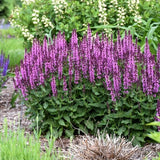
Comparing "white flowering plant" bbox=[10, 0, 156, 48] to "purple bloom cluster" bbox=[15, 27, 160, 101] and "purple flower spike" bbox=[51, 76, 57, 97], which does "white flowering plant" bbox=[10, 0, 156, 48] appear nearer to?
"purple bloom cluster" bbox=[15, 27, 160, 101]

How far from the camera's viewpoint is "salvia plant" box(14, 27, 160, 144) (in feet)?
11.4

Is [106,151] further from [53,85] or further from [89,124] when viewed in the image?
[53,85]

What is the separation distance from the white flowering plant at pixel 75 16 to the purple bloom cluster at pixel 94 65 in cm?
221

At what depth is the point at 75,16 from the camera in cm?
626

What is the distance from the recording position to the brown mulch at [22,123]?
350 cm

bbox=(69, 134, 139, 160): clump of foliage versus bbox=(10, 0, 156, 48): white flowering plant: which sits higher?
bbox=(10, 0, 156, 48): white flowering plant

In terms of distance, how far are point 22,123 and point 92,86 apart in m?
1.34

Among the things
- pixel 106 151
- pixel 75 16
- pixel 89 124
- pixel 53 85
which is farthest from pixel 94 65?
pixel 75 16

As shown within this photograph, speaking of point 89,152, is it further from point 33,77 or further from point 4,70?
point 4,70

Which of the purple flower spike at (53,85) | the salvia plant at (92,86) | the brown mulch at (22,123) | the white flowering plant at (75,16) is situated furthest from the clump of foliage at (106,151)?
the white flowering plant at (75,16)

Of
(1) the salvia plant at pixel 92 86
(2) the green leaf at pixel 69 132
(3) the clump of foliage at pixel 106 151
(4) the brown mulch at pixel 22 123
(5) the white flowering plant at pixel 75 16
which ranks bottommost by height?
(4) the brown mulch at pixel 22 123

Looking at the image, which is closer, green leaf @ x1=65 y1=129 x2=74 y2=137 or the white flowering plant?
green leaf @ x1=65 y1=129 x2=74 y2=137

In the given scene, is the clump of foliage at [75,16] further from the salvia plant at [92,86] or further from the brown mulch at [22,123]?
the salvia plant at [92,86]

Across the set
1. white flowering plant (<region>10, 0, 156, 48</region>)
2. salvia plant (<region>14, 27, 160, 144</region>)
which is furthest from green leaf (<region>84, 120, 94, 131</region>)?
white flowering plant (<region>10, 0, 156, 48</region>)
